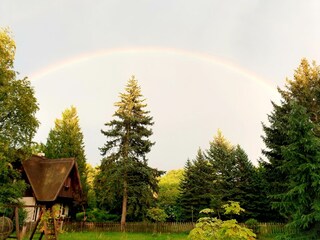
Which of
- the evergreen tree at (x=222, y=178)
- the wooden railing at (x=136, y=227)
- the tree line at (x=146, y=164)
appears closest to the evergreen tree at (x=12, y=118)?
the tree line at (x=146, y=164)

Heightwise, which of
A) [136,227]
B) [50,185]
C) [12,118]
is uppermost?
[12,118]

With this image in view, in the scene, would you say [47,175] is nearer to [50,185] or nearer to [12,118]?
[50,185]

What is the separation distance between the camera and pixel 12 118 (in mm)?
27094

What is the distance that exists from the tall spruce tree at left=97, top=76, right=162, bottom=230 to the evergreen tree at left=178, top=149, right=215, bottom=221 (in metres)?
4.39

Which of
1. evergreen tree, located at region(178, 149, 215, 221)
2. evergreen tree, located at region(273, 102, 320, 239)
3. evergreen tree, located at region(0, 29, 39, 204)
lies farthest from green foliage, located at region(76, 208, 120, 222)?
evergreen tree, located at region(273, 102, 320, 239)

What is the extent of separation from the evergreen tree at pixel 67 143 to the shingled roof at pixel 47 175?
400 inches

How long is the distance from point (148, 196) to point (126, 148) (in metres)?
5.75

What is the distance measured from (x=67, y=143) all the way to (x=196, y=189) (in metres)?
21.8

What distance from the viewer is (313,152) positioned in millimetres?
14930

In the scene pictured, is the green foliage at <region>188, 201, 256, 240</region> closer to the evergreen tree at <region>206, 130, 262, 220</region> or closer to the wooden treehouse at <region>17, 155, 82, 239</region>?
the evergreen tree at <region>206, 130, 262, 220</region>

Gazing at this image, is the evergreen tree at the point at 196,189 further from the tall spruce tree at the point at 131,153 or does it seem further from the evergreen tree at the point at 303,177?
the evergreen tree at the point at 303,177

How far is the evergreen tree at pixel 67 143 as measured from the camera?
148ft

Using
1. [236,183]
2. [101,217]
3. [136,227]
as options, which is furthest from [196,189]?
[101,217]

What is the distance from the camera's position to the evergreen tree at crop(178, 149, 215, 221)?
34.5 metres
